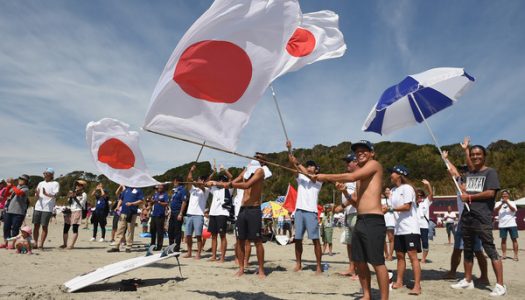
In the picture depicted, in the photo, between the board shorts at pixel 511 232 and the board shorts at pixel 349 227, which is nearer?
the board shorts at pixel 349 227

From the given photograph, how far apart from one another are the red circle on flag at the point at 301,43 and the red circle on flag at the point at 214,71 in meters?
0.93

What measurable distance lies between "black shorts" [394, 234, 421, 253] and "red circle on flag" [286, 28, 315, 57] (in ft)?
9.71

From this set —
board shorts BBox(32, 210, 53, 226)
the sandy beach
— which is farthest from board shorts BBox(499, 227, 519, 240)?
board shorts BBox(32, 210, 53, 226)

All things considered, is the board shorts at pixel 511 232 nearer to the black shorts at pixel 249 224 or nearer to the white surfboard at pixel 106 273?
the black shorts at pixel 249 224

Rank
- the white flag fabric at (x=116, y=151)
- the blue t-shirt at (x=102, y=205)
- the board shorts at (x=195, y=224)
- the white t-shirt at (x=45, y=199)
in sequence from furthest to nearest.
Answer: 1. the blue t-shirt at (x=102, y=205)
2. the white t-shirt at (x=45, y=199)
3. the board shorts at (x=195, y=224)
4. the white flag fabric at (x=116, y=151)

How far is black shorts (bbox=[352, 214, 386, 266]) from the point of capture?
383 cm

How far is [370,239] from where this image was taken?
12.7 feet

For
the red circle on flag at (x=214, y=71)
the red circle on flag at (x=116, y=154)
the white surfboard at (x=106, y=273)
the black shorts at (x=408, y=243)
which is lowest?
the white surfboard at (x=106, y=273)

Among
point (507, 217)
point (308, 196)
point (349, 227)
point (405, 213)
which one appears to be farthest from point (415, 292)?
point (507, 217)

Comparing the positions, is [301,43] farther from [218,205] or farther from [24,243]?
[24,243]

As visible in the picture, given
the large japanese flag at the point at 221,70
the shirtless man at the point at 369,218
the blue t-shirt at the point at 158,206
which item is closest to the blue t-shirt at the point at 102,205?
the blue t-shirt at the point at 158,206

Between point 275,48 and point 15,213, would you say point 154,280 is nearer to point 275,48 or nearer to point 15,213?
point 275,48

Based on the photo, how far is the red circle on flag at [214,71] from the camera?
4309mm

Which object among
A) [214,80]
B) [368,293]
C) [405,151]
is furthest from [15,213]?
[405,151]
